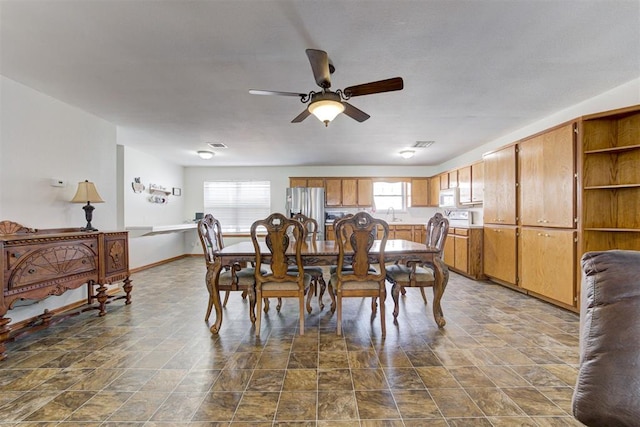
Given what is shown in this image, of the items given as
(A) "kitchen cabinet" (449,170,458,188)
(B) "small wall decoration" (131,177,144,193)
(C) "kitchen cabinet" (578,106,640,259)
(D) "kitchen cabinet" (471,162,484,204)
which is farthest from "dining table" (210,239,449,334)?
(B) "small wall decoration" (131,177,144,193)

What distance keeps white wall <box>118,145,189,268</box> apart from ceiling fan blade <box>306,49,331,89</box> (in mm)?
4499

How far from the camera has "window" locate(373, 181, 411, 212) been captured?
6.89 meters

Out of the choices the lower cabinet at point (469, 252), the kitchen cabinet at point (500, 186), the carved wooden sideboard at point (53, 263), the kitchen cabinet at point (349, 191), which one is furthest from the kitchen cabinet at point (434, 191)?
the carved wooden sideboard at point (53, 263)

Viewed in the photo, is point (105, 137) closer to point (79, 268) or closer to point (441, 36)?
point (79, 268)

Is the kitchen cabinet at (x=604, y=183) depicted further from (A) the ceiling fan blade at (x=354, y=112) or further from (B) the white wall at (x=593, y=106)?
(A) the ceiling fan blade at (x=354, y=112)

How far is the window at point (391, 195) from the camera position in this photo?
689 centimetres

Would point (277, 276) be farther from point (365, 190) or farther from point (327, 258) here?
point (365, 190)

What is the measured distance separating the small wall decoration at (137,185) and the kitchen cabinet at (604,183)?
663 centimetres

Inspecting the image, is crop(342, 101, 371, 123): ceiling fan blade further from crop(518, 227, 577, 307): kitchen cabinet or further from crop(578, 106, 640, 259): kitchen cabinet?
crop(518, 227, 577, 307): kitchen cabinet

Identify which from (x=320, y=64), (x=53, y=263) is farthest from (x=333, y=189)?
(x=53, y=263)

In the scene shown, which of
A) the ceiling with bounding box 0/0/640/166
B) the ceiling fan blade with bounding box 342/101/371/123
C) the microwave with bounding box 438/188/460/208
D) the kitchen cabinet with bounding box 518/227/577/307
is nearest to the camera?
the ceiling with bounding box 0/0/640/166

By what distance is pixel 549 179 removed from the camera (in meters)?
3.13

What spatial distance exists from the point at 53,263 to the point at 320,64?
2888mm

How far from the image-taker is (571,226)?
285 cm
